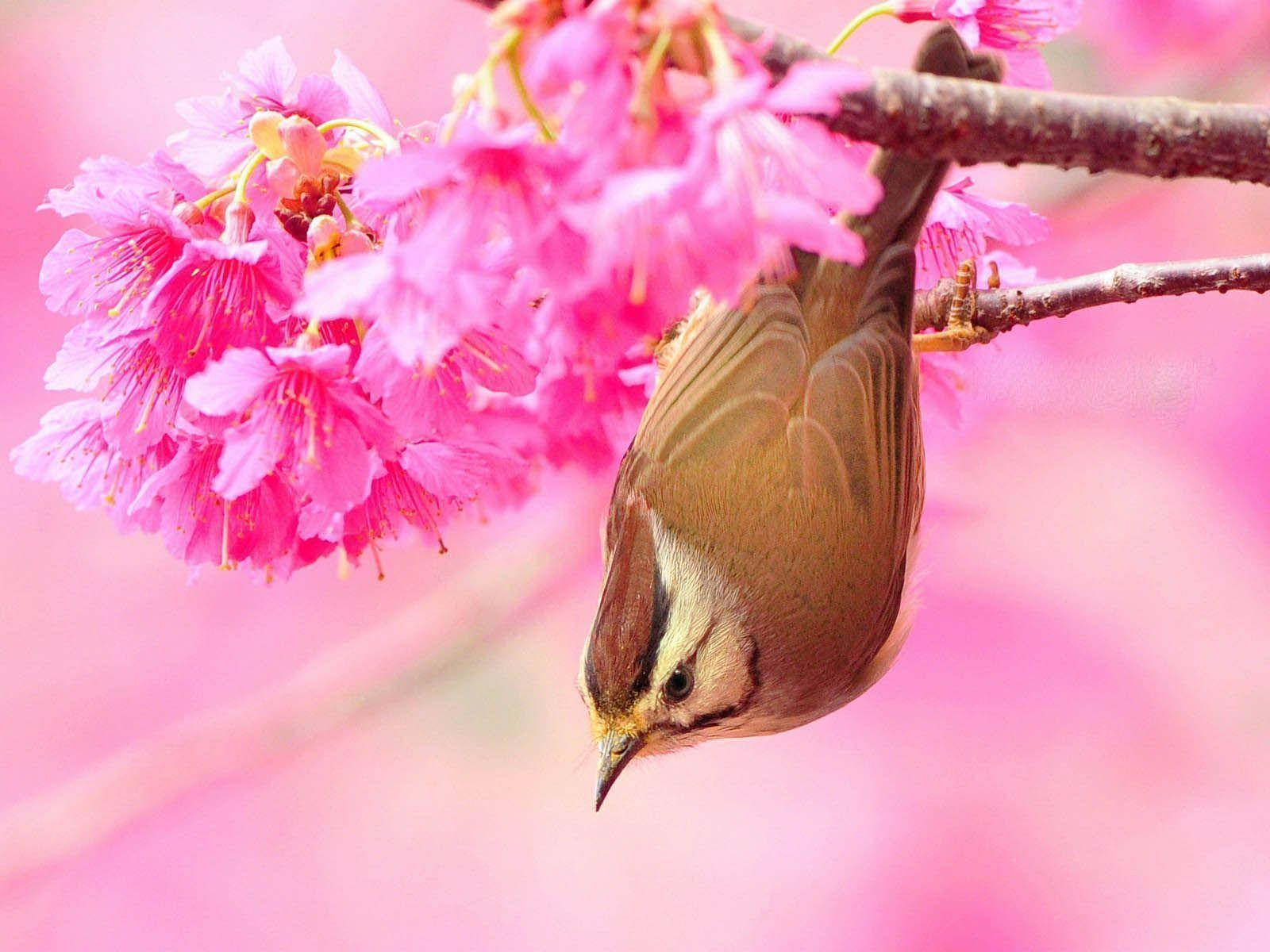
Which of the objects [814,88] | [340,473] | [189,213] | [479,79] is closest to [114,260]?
[189,213]

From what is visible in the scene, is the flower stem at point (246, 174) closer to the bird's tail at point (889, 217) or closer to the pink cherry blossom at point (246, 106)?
the pink cherry blossom at point (246, 106)

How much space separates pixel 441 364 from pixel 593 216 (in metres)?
0.21

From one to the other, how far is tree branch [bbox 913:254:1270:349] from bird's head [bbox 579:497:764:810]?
19 centimetres

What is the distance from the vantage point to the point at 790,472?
2.24 ft

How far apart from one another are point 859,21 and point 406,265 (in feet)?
0.98

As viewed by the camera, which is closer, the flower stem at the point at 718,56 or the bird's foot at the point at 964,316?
the flower stem at the point at 718,56

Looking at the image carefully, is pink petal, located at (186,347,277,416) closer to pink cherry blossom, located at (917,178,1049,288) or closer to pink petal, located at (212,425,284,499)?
pink petal, located at (212,425,284,499)

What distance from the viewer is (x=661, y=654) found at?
2.30 feet

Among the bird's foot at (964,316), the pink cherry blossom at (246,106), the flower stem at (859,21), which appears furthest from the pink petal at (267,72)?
the bird's foot at (964,316)

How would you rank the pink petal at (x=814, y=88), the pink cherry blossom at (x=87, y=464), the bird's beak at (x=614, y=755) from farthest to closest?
the bird's beak at (x=614, y=755), the pink cherry blossom at (x=87, y=464), the pink petal at (x=814, y=88)

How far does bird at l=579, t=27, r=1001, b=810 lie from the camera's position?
2.17ft

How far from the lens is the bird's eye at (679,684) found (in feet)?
2.30

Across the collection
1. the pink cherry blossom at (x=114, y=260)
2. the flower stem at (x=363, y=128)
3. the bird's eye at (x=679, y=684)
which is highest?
the flower stem at (x=363, y=128)

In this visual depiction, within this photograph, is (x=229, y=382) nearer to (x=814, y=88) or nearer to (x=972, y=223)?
(x=814, y=88)
